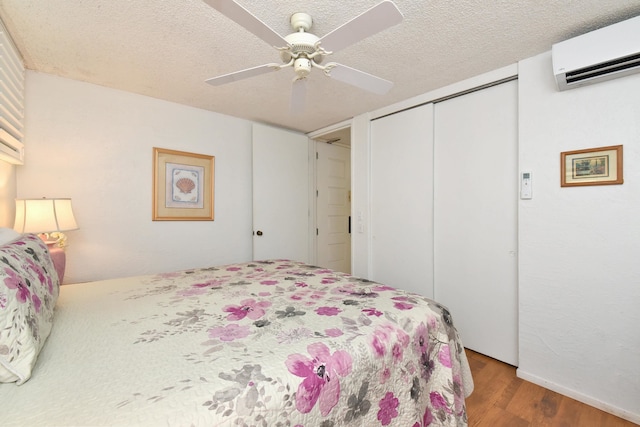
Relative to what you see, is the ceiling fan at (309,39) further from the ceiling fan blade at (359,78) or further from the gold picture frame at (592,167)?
the gold picture frame at (592,167)

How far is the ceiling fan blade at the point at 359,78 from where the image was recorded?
4.89 ft

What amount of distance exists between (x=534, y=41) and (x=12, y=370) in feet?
9.21

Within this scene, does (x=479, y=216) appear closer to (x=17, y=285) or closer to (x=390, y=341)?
(x=390, y=341)

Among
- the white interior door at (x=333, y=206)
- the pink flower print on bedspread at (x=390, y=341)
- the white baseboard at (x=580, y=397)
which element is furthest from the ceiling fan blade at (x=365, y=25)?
the white interior door at (x=333, y=206)

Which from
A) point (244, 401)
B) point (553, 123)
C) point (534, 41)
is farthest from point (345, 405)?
point (534, 41)

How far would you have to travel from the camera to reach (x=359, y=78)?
1.56 metres

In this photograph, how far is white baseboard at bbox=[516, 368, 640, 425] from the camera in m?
1.55

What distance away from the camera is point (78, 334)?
969mm

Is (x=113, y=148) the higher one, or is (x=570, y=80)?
(x=570, y=80)

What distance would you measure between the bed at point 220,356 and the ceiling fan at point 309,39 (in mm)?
1161

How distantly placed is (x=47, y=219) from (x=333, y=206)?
3.05m

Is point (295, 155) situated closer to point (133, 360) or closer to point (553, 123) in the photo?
point (553, 123)

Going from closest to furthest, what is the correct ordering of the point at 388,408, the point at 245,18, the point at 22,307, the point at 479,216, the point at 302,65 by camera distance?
the point at 22,307 → the point at 388,408 → the point at 245,18 → the point at 302,65 → the point at 479,216

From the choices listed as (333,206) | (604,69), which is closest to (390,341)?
(604,69)
